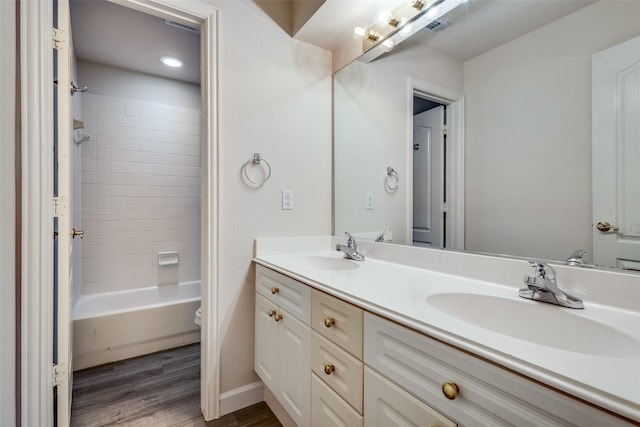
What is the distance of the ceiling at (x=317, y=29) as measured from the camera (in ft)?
3.57

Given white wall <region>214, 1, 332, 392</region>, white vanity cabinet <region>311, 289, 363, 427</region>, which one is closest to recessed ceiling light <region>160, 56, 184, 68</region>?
white wall <region>214, 1, 332, 392</region>

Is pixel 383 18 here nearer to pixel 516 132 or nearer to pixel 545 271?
pixel 516 132

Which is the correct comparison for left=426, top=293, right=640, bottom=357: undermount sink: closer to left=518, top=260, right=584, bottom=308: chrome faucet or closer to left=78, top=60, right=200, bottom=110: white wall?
left=518, top=260, right=584, bottom=308: chrome faucet

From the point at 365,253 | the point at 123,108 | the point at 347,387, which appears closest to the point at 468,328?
the point at 347,387

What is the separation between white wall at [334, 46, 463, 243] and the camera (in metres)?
1.44

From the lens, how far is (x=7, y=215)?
2.82 feet

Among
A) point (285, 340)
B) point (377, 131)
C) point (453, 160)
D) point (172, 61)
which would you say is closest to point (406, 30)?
point (377, 131)

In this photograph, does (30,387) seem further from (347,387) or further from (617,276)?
(617,276)

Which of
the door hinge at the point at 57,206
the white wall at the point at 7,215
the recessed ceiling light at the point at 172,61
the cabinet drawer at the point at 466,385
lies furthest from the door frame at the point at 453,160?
the recessed ceiling light at the point at 172,61

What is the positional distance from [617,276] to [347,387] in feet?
2.73

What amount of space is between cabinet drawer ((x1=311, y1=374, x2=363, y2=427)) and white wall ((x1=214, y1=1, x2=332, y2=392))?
2.18ft

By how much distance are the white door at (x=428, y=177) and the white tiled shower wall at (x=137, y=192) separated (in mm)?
2323

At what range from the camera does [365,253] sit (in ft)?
5.48

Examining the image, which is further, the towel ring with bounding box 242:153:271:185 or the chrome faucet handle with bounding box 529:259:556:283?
the towel ring with bounding box 242:153:271:185
